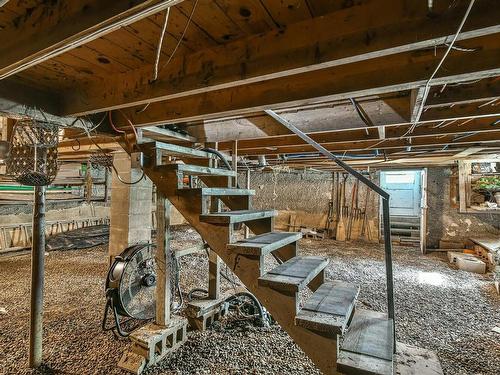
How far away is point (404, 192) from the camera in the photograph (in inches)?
319

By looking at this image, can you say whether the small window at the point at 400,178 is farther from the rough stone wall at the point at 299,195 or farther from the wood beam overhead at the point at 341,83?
the wood beam overhead at the point at 341,83

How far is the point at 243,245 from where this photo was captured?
160 cm

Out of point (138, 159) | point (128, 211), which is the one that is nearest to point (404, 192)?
point (128, 211)

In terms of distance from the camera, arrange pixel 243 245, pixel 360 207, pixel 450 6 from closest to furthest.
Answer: pixel 450 6 < pixel 243 245 < pixel 360 207

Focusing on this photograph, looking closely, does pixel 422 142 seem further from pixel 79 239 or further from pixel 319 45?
pixel 79 239

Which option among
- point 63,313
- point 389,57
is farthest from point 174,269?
point 389,57

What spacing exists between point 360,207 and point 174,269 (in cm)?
589

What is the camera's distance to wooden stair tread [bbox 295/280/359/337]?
129 centimetres

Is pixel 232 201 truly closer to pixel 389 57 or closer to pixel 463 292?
pixel 389 57

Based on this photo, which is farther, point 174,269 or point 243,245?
point 174,269

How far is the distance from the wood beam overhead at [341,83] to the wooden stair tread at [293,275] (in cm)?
106

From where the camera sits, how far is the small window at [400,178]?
806cm

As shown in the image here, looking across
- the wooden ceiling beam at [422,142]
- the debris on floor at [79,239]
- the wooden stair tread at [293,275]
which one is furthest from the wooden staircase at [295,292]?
the debris on floor at [79,239]

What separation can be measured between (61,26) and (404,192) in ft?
29.5
